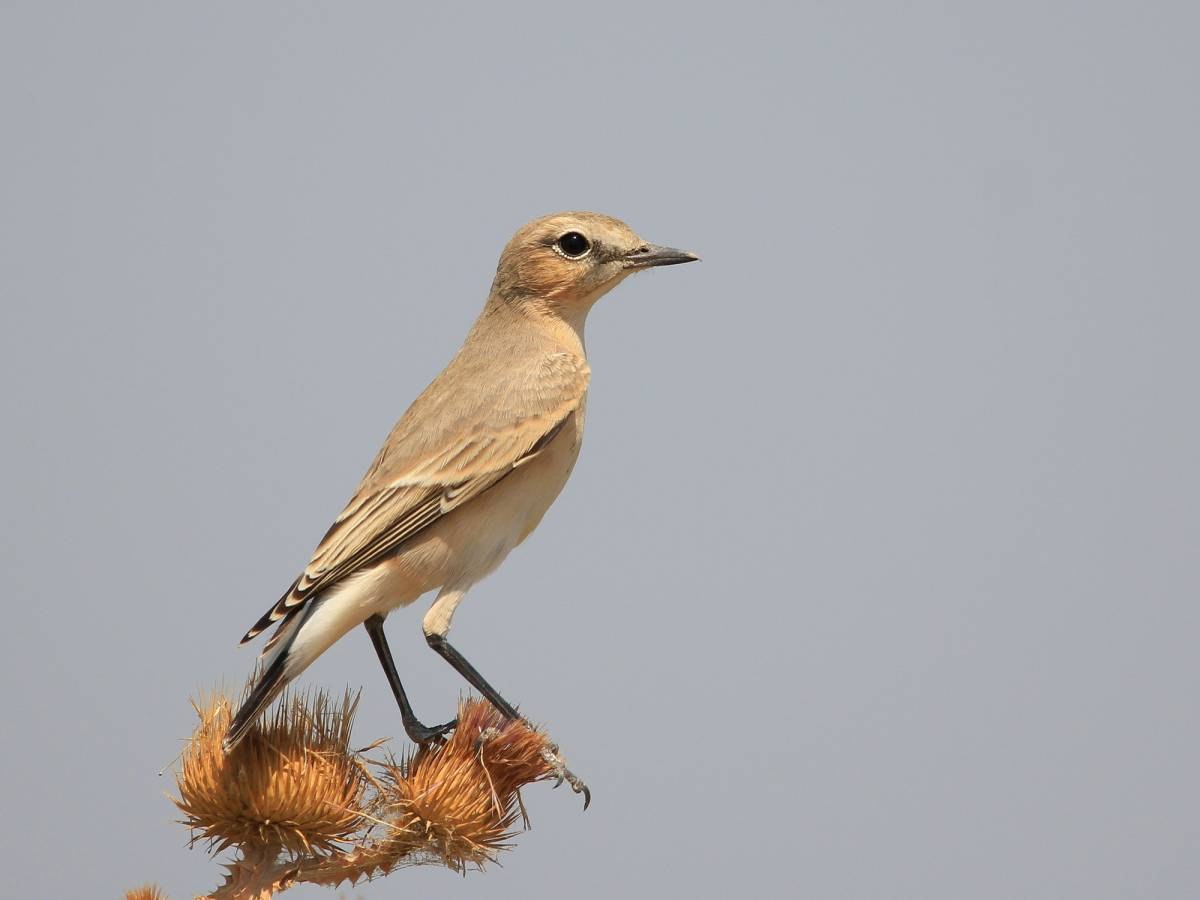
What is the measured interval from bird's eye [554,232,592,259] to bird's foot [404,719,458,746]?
325cm

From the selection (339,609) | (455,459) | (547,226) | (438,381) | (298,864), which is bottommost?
(298,864)

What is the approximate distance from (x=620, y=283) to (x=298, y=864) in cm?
445

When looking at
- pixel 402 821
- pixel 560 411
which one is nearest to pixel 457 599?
pixel 560 411

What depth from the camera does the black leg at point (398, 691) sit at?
671cm

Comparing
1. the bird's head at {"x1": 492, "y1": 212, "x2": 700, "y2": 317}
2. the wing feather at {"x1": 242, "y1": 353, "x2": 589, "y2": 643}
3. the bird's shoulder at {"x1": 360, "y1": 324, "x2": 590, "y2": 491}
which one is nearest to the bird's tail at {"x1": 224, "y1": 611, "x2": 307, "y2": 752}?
the wing feather at {"x1": 242, "y1": 353, "x2": 589, "y2": 643}

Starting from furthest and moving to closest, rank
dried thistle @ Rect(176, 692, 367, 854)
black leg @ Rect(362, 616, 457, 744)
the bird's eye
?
1. the bird's eye
2. black leg @ Rect(362, 616, 457, 744)
3. dried thistle @ Rect(176, 692, 367, 854)

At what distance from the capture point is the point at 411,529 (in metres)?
7.14

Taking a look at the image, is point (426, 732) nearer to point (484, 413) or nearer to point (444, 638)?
point (444, 638)

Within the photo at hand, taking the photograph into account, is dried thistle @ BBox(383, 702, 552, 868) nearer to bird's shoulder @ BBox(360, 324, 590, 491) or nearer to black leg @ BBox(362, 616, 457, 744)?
black leg @ BBox(362, 616, 457, 744)

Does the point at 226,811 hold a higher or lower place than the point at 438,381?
lower

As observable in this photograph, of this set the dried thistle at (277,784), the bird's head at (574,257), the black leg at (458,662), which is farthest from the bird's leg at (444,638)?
the bird's head at (574,257)

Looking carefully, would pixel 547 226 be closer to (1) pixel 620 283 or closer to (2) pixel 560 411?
(1) pixel 620 283

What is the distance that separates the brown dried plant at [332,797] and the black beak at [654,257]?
355cm

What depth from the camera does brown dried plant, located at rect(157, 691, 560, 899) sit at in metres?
5.60
